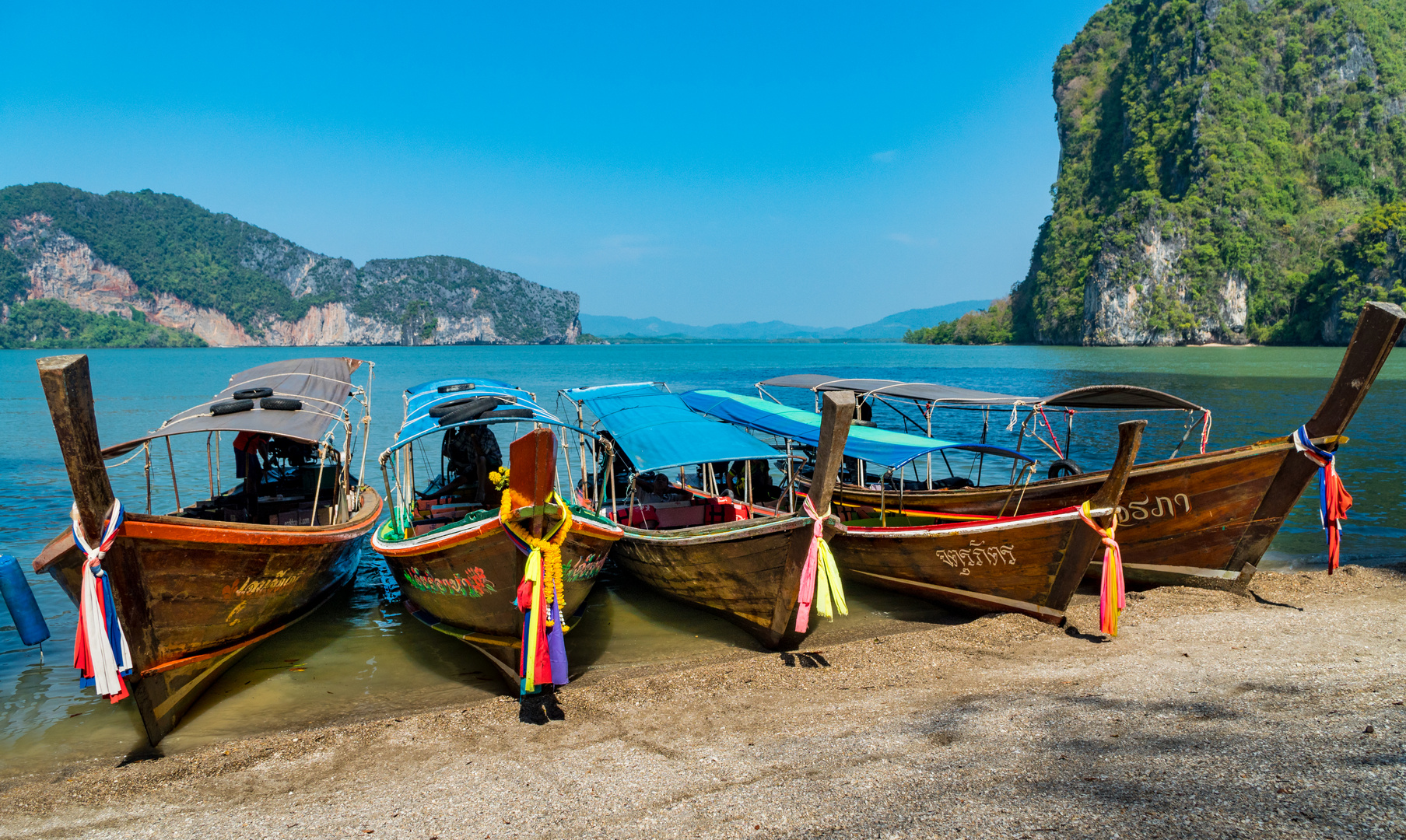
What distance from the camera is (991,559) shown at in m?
7.98

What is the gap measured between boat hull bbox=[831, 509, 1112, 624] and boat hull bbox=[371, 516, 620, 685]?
11.1ft

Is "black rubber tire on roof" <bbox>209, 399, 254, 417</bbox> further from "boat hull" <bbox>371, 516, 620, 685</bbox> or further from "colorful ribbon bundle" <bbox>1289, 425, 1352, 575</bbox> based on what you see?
"colorful ribbon bundle" <bbox>1289, 425, 1352, 575</bbox>

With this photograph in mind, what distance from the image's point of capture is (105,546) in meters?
5.16

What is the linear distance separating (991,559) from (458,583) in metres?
5.47

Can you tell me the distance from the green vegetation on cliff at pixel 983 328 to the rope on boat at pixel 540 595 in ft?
407

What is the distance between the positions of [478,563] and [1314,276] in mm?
95723

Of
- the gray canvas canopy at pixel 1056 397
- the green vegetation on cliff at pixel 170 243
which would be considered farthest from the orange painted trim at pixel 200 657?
the green vegetation on cliff at pixel 170 243

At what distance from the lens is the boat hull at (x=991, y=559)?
7.48 metres

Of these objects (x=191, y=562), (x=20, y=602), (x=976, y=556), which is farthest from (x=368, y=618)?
(x=976, y=556)

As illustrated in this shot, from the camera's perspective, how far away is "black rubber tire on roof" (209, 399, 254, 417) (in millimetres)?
8094

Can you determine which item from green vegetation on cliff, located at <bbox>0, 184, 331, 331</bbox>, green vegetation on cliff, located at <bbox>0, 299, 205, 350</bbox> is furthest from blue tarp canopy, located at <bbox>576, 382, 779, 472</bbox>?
green vegetation on cliff, located at <bbox>0, 184, 331, 331</bbox>

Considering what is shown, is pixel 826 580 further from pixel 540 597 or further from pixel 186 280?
pixel 186 280

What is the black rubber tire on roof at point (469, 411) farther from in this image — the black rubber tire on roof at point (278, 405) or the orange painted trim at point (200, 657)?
the orange painted trim at point (200, 657)

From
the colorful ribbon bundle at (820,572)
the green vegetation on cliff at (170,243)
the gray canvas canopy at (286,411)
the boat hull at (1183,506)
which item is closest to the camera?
the colorful ribbon bundle at (820,572)
